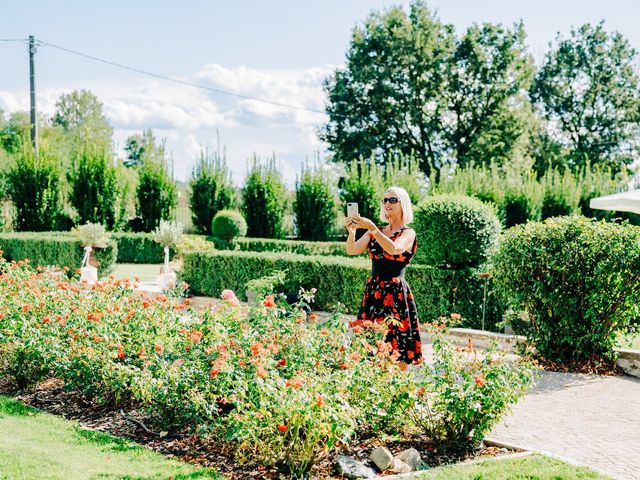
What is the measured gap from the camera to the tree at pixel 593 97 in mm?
35969

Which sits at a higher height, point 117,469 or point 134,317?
point 134,317

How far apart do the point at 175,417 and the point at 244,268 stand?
751 centimetres

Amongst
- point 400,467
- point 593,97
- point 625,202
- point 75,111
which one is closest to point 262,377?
point 400,467

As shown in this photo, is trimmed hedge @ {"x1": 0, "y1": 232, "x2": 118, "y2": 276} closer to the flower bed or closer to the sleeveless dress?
the flower bed

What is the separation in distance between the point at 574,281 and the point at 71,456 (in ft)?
18.2

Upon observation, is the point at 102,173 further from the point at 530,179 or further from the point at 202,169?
the point at 530,179

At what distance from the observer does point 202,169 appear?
27281mm

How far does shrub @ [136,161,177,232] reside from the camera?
2689 cm

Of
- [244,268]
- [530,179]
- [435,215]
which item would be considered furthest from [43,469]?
[530,179]

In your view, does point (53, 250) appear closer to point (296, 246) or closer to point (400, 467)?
Answer: point (296, 246)

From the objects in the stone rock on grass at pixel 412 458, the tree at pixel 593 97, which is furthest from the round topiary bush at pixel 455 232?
the tree at pixel 593 97

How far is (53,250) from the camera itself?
16.7 meters

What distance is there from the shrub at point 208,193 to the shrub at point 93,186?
330 centimetres

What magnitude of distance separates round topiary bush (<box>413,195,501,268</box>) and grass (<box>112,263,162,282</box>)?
9589 millimetres
